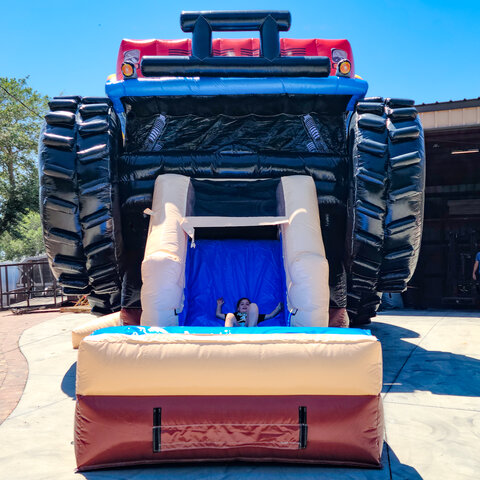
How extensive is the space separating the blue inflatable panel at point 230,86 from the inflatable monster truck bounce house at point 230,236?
0.01 metres

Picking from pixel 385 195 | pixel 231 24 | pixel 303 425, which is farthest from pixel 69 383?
pixel 231 24

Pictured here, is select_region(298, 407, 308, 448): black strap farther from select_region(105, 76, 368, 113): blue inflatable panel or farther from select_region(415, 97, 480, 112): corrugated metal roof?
select_region(415, 97, 480, 112): corrugated metal roof

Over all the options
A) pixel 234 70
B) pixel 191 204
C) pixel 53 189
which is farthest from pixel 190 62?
pixel 53 189

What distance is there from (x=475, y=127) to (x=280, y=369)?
834 cm

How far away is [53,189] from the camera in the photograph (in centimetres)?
404

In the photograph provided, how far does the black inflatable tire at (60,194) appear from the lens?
4035mm

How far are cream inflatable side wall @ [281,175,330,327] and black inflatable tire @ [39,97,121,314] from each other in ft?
5.12

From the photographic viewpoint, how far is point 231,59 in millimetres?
4574

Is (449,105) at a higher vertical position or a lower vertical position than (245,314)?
higher

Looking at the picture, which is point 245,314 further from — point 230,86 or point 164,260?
point 230,86

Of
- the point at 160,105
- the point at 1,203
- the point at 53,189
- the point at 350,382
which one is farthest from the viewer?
the point at 1,203

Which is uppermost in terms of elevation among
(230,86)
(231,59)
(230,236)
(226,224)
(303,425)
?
(231,59)

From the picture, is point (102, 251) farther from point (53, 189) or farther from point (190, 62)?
point (190, 62)

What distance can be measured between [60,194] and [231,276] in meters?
1.95
